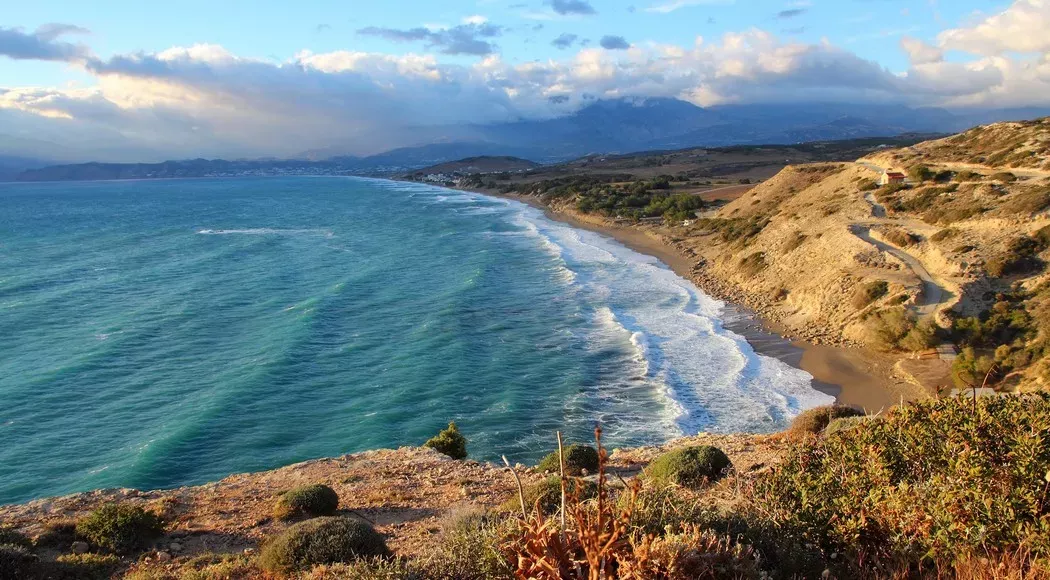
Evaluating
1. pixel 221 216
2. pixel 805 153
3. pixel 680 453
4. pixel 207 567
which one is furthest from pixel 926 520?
pixel 805 153

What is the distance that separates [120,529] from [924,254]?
134 feet

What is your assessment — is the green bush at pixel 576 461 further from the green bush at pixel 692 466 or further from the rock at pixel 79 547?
the rock at pixel 79 547

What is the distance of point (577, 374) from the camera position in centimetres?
2892

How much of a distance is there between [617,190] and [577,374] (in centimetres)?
7444

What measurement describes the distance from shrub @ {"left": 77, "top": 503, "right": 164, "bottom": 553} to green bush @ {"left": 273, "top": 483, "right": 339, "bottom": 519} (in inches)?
91.0

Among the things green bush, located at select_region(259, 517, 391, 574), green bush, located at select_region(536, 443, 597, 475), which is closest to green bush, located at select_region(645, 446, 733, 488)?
green bush, located at select_region(536, 443, 597, 475)

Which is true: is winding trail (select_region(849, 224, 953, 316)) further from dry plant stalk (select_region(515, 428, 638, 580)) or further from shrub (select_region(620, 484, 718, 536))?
dry plant stalk (select_region(515, 428, 638, 580))

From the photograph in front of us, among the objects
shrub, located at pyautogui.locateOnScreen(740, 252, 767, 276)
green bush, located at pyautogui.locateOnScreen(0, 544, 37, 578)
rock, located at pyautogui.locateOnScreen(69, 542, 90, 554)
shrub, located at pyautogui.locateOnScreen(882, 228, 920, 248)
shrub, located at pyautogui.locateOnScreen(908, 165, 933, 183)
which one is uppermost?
shrub, located at pyautogui.locateOnScreen(908, 165, 933, 183)

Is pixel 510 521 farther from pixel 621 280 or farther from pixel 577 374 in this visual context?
pixel 621 280

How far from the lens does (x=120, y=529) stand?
474 inches

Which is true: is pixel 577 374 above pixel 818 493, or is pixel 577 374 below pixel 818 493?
below

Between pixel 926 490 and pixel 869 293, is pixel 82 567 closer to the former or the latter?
pixel 926 490

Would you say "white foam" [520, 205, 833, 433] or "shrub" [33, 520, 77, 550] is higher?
"shrub" [33, 520, 77, 550]

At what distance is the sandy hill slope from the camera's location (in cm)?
2831
